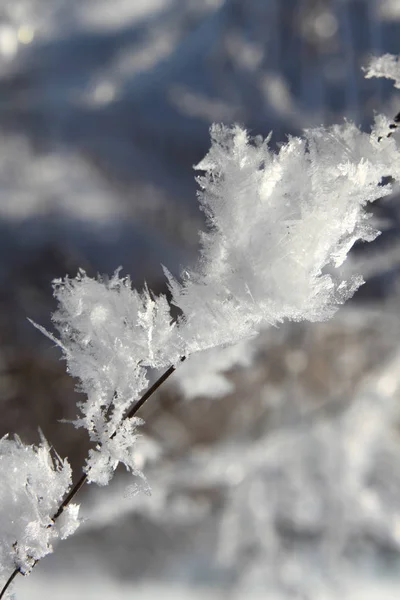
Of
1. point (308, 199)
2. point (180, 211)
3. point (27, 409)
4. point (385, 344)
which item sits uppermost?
point (308, 199)

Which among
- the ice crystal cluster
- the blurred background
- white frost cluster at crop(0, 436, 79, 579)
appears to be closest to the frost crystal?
the ice crystal cluster

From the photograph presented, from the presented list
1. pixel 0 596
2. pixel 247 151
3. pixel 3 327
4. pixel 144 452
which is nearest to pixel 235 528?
pixel 144 452

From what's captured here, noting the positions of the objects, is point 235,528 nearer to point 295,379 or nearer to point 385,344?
point 295,379

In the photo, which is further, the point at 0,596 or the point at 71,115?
the point at 71,115

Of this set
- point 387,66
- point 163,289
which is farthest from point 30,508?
point 163,289

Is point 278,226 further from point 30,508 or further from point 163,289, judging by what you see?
point 163,289

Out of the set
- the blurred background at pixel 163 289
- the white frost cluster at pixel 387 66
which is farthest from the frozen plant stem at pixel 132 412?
the blurred background at pixel 163 289
